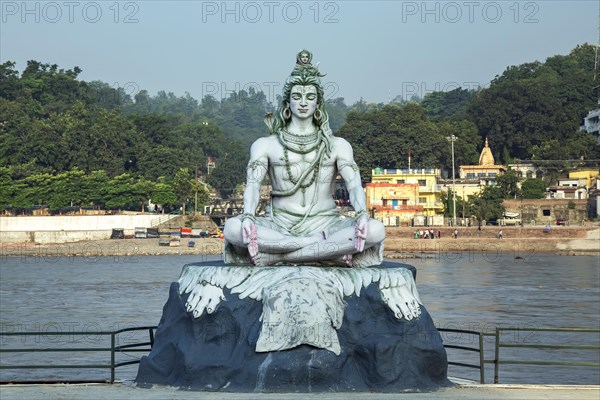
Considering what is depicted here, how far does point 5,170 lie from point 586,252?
38309mm

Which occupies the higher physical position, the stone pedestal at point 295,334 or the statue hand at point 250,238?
the statue hand at point 250,238

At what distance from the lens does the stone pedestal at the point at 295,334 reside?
1428cm

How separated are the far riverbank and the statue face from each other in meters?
55.3

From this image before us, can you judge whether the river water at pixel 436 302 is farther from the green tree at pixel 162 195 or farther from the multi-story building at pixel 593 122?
the multi-story building at pixel 593 122

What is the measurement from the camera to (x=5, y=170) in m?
84.9

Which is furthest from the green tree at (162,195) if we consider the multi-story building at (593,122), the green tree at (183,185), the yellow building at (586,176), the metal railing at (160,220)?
the multi-story building at (593,122)

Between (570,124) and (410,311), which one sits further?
(570,124)

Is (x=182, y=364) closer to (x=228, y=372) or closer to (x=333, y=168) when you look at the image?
(x=228, y=372)

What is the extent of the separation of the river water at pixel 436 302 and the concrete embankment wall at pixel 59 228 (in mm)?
6576

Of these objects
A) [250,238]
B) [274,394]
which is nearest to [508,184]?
[250,238]

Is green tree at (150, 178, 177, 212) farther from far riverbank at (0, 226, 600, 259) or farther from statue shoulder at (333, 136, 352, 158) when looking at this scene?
statue shoulder at (333, 136, 352, 158)

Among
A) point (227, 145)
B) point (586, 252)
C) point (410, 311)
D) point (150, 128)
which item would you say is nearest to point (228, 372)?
point (410, 311)

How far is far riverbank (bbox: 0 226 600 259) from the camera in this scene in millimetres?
73875

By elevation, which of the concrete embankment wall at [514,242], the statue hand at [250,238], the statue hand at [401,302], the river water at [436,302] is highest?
the statue hand at [250,238]
